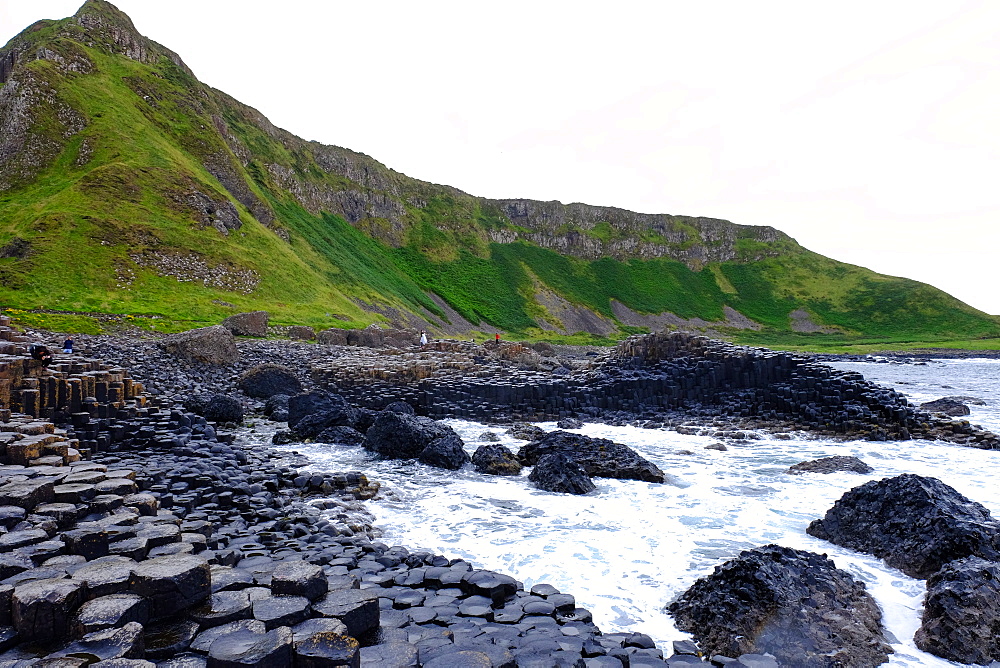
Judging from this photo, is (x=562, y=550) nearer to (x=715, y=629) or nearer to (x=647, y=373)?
(x=715, y=629)

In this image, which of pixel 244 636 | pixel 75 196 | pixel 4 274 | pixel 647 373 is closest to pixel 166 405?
pixel 244 636

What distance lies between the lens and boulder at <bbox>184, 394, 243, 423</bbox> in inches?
813

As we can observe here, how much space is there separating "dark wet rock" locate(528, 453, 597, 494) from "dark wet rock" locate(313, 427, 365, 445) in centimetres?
709

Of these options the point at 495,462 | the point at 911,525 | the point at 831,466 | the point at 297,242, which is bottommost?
the point at 495,462

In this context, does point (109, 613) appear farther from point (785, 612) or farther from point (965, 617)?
point (965, 617)

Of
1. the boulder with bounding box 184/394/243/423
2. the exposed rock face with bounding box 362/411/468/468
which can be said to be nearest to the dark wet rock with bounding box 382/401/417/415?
the exposed rock face with bounding box 362/411/468/468

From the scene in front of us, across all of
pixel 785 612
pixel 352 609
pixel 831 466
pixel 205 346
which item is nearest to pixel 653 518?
pixel 785 612

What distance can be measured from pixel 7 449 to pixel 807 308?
15600 cm

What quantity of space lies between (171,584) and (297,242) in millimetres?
74066

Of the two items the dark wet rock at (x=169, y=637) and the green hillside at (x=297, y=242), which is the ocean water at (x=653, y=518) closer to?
the dark wet rock at (x=169, y=637)

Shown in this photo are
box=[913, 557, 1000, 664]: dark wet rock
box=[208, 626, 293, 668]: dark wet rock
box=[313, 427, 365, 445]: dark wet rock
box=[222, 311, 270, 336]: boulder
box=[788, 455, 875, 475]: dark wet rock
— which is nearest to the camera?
box=[208, 626, 293, 668]: dark wet rock

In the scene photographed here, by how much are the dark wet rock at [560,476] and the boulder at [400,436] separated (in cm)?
406

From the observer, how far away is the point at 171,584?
4605 mm

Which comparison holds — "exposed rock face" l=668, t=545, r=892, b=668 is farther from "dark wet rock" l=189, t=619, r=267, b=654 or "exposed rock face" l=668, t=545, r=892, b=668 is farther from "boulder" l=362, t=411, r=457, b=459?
"boulder" l=362, t=411, r=457, b=459
